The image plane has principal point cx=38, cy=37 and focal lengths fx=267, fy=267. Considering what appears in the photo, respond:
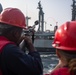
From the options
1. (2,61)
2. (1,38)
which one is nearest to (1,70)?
(2,61)

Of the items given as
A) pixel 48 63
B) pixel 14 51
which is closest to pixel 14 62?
pixel 14 51

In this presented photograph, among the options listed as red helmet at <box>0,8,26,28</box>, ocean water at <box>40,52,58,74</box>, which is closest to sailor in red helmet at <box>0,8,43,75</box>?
red helmet at <box>0,8,26,28</box>

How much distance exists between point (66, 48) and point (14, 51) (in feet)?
1.65

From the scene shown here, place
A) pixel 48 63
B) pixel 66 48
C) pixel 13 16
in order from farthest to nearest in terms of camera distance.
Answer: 1. pixel 48 63
2. pixel 13 16
3. pixel 66 48

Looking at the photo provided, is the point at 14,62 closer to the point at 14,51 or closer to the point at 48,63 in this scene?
the point at 14,51

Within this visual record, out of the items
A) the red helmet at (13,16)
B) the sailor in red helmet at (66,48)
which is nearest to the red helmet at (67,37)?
the sailor in red helmet at (66,48)

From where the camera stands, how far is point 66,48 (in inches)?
101

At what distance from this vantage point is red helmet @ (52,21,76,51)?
8.50 ft

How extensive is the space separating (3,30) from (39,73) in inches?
23.5

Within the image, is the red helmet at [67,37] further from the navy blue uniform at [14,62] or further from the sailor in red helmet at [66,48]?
the navy blue uniform at [14,62]

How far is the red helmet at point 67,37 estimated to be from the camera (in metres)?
2.59

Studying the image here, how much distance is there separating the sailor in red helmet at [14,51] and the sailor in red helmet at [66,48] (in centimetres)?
24

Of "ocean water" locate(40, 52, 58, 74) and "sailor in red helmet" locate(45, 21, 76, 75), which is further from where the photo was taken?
"ocean water" locate(40, 52, 58, 74)

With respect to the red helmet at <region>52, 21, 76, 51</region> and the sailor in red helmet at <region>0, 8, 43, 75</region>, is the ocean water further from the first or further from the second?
the red helmet at <region>52, 21, 76, 51</region>
